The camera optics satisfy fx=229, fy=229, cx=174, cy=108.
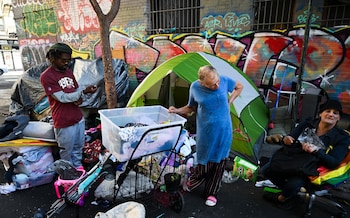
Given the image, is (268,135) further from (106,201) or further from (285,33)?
(106,201)

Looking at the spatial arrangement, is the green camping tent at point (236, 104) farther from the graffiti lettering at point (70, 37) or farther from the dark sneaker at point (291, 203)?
the graffiti lettering at point (70, 37)

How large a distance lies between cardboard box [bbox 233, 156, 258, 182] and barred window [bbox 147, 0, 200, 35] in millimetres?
3952

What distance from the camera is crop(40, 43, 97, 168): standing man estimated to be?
2660mm

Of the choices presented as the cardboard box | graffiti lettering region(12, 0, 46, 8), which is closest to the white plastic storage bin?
the cardboard box

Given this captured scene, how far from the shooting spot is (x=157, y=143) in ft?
7.23

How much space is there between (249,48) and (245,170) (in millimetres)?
3162

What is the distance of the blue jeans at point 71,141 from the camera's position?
2934mm

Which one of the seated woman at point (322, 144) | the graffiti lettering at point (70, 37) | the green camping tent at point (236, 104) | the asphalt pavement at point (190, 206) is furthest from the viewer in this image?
the graffiti lettering at point (70, 37)

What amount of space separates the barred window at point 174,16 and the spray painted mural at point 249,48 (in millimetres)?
222

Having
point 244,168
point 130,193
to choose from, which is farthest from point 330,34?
point 130,193

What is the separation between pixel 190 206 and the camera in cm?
273

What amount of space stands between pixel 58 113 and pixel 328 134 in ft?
10.2

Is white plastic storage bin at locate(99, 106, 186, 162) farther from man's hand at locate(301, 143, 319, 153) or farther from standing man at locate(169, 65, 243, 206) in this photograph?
man's hand at locate(301, 143, 319, 153)

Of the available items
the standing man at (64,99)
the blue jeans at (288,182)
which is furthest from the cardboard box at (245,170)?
the standing man at (64,99)
